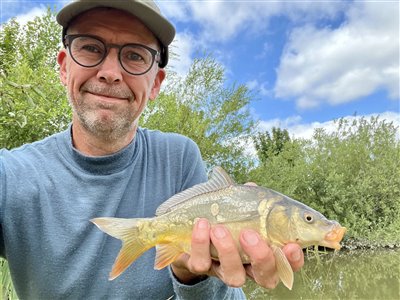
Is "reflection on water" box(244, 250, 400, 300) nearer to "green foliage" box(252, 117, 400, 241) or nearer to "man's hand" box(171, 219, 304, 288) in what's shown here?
"green foliage" box(252, 117, 400, 241)

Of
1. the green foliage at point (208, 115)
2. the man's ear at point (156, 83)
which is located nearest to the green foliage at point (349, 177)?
the green foliage at point (208, 115)

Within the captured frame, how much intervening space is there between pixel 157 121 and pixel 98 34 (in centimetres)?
1716

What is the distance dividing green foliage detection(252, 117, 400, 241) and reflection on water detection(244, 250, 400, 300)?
19.0 feet

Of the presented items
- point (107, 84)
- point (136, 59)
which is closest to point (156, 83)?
point (136, 59)

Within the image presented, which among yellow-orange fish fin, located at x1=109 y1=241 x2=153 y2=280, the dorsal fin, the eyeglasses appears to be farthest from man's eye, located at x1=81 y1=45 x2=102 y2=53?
yellow-orange fish fin, located at x1=109 y1=241 x2=153 y2=280

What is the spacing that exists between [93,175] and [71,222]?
25cm

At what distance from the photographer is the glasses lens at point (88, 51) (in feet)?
7.38

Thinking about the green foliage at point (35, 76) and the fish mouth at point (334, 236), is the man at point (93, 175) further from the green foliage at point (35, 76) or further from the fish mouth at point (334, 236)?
the green foliage at point (35, 76)

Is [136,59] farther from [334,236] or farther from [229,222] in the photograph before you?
[334,236]

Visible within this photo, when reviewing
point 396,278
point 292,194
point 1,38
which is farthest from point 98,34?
point 292,194

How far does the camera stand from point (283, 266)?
5.31ft

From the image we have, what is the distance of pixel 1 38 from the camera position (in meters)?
16.5

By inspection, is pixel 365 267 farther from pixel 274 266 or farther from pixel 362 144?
pixel 274 266

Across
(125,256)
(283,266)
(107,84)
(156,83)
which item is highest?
(156,83)
